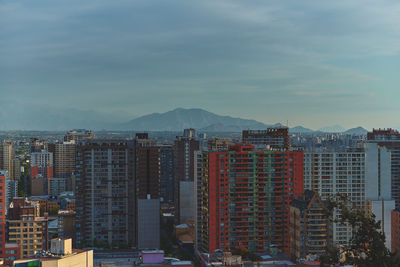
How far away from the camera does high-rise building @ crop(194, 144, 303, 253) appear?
18.8 m

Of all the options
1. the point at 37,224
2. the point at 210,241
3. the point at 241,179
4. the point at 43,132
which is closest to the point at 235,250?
the point at 210,241

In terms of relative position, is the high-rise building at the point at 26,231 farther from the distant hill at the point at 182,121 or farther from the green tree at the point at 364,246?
the distant hill at the point at 182,121

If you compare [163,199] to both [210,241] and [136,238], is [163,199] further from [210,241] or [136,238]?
[210,241]

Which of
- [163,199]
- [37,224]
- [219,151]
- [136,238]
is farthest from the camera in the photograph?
[163,199]

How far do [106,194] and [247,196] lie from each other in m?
5.69

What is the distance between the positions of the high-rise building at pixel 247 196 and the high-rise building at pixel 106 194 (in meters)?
3.47

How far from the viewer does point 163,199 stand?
31969 mm

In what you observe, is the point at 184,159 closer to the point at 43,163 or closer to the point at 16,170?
the point at 16,170

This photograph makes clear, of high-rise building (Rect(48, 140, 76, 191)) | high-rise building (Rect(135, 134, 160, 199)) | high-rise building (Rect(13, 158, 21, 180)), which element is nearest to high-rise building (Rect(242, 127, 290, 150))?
high-rise building (Rect(135, 134, 160, 199))

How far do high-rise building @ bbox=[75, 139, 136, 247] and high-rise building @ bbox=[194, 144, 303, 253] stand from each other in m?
3.47

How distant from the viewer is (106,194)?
21766 mm

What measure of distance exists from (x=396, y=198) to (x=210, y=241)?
11117 mm

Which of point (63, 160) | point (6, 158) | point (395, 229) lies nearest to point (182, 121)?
point (63, 160)

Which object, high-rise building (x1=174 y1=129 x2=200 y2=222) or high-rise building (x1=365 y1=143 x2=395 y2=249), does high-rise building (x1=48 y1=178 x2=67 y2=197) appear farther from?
high-rise building (x1=365 y1=143 x2=395 y2=249)
